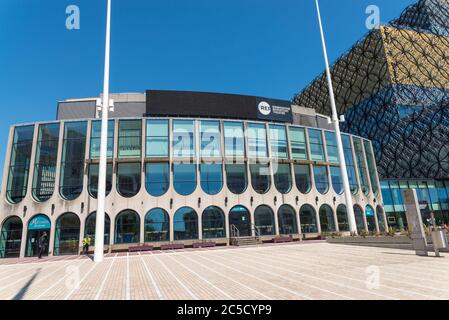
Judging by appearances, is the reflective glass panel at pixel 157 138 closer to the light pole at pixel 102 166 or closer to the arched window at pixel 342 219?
the light pole at pixel 102 166

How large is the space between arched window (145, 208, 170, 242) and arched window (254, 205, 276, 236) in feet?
36.4

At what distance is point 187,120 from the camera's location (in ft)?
118

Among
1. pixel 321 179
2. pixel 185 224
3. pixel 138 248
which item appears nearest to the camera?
pixel 138 248

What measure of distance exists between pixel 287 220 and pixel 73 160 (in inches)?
1084

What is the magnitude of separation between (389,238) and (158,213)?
2306cm

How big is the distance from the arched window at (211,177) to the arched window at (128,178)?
7.69 meters

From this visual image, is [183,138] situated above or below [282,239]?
above

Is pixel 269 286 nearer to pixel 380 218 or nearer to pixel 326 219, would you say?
pixel 326 219

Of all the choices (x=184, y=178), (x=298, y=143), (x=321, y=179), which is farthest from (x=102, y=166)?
(x=321, y=179)

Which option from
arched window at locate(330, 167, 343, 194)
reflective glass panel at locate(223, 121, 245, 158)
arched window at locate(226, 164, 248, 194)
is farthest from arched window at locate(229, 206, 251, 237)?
arched window at locate(330, 167, 343, 194)

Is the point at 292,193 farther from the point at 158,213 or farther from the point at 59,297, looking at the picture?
the point at 59,297

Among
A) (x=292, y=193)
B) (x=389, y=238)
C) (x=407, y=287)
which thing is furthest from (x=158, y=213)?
Result: (x=407, y=287)

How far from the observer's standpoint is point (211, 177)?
34562 millimetres

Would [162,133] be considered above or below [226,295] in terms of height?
above
